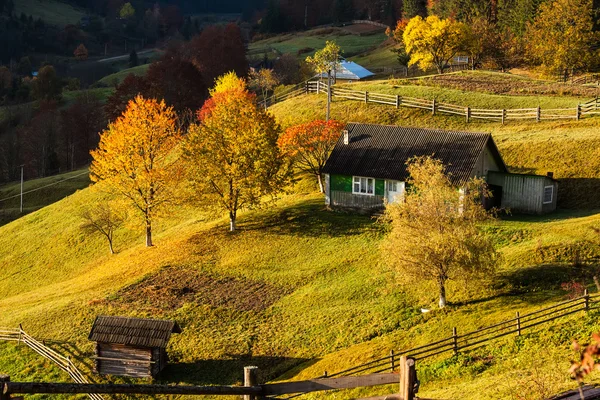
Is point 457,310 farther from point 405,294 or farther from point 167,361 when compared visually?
point 167,361

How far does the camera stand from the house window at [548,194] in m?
51.6

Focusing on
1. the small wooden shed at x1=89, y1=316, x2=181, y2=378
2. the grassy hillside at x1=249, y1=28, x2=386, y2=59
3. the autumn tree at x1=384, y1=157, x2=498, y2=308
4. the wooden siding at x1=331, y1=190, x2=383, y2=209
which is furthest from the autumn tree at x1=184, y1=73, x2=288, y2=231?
the grassy hillside at x1=249, y1=28, x2=386, y2=59

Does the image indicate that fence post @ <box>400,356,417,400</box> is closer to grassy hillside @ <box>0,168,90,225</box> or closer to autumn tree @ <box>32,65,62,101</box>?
grassy hillside @ <box>0,168,90,225</box>

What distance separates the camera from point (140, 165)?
5847cm

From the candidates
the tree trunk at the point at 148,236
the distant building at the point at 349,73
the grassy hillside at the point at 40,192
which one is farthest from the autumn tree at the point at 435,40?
the tree trunk at the point at 148,236

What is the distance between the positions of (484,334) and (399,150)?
2474cm

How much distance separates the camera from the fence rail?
31.2 metres

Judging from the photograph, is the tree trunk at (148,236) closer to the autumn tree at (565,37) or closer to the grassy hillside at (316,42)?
the autumn tree at (565,37)

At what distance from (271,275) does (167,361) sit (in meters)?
10.5

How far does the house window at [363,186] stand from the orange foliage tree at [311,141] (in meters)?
4.45

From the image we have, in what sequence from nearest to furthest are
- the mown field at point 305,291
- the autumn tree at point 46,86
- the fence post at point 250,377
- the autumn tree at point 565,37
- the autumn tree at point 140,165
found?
the fence post at point 250,377
the mown field at point 305,291
the autumn tree at point 140,165
the autumn tree at point 565,37
the autumn tree at point 46,86

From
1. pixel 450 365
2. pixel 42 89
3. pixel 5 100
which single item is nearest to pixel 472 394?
pixel 450 365

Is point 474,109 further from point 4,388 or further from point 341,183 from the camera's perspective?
point 4,388

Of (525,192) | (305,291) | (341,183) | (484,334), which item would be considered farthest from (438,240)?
(341,183)
